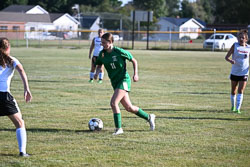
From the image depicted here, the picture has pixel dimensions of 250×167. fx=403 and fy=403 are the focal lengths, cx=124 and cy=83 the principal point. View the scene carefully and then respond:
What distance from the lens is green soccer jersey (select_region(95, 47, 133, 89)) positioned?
7375 mm

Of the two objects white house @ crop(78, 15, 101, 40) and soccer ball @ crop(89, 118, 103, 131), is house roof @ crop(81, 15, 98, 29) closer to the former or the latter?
white house @ crop(78, 15, 101, 40)

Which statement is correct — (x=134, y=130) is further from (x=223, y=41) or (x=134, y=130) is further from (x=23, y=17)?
(x=23, y=17)

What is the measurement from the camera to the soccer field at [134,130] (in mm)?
5848

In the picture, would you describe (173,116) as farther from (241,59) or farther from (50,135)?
(50,135)

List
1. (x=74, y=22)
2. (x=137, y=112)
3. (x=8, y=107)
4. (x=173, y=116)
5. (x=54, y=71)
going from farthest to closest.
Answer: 1. (x=74, y=22)
2. (x=54, y=71)
3. (x=173, y=116)
4. (x=137, y=112)
5. (x=8, y=107)

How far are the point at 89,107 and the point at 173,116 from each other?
2290 millimetres

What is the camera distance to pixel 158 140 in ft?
22.8

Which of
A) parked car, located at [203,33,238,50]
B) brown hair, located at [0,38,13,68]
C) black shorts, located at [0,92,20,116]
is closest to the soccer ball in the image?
black shorts, located at [0,92,20,116]

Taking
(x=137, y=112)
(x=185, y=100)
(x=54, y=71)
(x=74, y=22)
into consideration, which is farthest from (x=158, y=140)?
(x=74, y=22)

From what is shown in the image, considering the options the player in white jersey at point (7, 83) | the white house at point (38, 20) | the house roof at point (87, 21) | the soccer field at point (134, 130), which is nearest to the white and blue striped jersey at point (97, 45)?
the soccer field at point (134, 130)

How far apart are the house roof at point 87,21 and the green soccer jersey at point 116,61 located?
8606cm

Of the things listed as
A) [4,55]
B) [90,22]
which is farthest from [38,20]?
[4,55]

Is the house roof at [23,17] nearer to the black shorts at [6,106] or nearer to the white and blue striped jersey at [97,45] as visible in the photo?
the white and blue striped jersey at [97,45]

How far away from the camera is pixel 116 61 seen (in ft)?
24.2
